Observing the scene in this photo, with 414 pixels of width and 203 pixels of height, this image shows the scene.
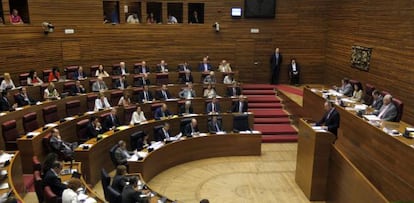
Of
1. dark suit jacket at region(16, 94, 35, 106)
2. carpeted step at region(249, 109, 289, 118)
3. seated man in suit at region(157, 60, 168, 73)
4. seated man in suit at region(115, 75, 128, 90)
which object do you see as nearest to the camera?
dark suit jacket at region(16, 94, 35, 106)

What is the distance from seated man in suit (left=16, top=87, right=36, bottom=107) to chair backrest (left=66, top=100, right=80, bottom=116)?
88 centimetres

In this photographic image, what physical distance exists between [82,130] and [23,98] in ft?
6.12

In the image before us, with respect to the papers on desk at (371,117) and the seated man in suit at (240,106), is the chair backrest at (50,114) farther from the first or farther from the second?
the papers on desk at (371,117)

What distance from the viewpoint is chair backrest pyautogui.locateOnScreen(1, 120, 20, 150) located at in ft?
24.0

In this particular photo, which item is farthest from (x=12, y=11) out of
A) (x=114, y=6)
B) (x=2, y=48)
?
(x=114, y=6)

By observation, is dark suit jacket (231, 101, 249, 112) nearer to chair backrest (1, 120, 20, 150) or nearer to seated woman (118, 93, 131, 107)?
seated woman (118, 93, 131, 107)

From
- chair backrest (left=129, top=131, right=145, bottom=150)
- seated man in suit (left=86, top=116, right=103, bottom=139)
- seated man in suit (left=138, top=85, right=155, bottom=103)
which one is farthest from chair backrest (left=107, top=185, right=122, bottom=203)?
seated man in suit (left=138, top=85, right=155, bottom=103)

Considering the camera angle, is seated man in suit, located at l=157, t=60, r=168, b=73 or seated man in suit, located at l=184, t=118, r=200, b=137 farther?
seated man in suit, located at l=157, t=60, r=168, b=73

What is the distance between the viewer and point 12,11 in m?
11.3

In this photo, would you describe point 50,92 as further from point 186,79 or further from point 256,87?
point 256,87

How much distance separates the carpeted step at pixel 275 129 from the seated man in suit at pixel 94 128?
446 cm

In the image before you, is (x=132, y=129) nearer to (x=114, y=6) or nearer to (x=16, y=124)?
(x=16, y=124)

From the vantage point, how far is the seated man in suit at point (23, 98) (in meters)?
8.73

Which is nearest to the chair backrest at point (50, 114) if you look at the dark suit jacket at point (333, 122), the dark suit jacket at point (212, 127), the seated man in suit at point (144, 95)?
the seated man in suit at point (144, 95)
